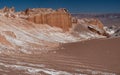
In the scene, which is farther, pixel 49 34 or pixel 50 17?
pixel 50 17

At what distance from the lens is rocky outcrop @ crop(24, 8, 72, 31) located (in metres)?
63.2

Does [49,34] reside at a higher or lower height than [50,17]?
lower

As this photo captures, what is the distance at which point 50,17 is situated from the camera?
2650 inches

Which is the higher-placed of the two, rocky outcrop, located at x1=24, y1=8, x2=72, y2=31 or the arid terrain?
rocky outcrop, located at x1=24, y1=8, x2=72, y2=31

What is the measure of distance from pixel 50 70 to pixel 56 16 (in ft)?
187

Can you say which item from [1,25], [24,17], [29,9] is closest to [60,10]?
[29,9]

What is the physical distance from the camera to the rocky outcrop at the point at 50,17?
63188 mm

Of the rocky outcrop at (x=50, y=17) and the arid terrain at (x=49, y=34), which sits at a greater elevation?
the rocky outcrop at (x=50, y=17)

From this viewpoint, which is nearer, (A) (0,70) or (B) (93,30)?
(A) (0,70)

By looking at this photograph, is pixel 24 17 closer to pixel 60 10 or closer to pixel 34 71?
pixel 60 10

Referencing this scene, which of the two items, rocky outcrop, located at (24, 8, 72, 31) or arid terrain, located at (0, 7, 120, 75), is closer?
arid terrain, located at (0, 7, 120, 75)

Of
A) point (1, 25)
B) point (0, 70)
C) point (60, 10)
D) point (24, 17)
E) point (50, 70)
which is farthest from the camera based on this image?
point (60, 10)

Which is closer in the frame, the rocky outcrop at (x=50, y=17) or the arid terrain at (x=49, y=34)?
the arid terrain at (x=49, y=34)

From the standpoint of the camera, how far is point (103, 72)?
517 inches
